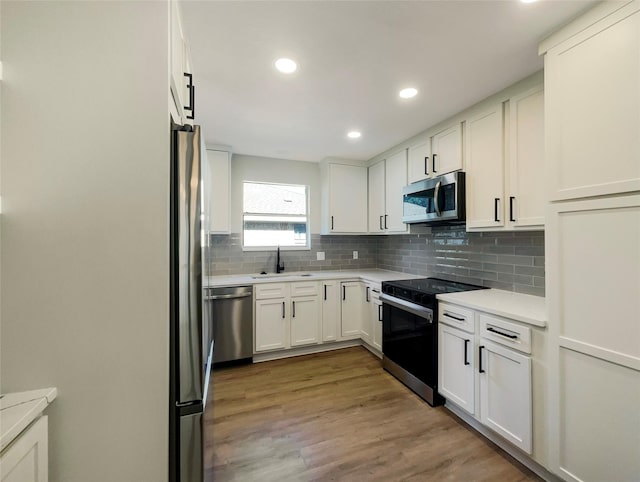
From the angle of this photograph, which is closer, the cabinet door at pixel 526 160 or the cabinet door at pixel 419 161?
the cabinet door at pixel 526 160

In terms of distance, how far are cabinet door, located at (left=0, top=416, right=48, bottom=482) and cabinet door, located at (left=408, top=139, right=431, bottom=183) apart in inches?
119

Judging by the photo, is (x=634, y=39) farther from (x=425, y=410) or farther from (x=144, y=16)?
(x=425, y=410)

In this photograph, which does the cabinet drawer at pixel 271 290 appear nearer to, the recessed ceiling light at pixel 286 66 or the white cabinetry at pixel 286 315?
the white cabinetry at pixel 286 315

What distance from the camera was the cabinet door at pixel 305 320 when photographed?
3.25 metres

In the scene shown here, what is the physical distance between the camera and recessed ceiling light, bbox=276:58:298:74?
5.61 ft

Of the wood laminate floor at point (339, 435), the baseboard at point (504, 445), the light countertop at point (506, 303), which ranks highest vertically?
the light countertop at point (506, 303)

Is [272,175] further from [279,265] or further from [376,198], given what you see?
[376,198]

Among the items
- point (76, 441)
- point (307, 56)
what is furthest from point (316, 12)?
point (76, 441)

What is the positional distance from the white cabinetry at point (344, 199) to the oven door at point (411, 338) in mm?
1266

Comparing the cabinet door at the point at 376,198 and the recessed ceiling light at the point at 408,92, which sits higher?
the recessed ceiling light at the point at 408,92

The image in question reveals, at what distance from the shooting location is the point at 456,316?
206 cm

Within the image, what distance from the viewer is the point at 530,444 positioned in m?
1.58

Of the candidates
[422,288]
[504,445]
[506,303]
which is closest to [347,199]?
[422,288]

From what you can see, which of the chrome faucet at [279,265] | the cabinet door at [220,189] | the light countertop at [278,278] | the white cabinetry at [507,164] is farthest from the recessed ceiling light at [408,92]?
the chrome faucet at [279,265]
